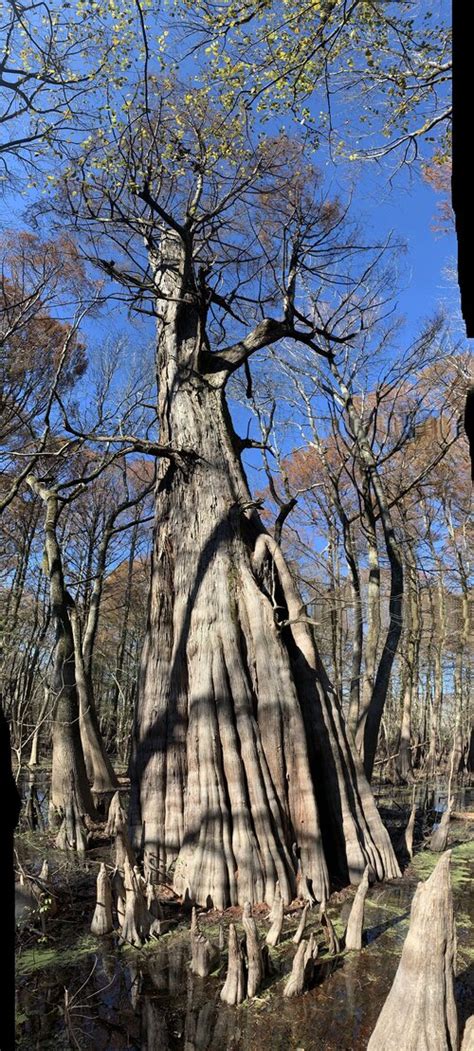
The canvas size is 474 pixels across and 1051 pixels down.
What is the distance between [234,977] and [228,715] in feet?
9.13

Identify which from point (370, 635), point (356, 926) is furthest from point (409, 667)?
point (356, 926)

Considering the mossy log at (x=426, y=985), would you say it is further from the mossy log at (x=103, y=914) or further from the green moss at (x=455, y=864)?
the green moss at (x=455, y=864)

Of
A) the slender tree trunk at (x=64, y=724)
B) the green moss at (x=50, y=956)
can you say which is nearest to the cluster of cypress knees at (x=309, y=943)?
the green moss at (x=50, y=956)

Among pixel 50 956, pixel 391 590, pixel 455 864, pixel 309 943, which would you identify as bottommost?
pixel 455 864

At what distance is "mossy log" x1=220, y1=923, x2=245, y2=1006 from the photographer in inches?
180

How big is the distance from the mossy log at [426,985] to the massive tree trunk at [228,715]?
327cm

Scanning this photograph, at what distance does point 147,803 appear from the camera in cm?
757

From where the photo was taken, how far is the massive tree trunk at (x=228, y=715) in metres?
6.70

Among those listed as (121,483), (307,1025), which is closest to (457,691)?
(121,483)

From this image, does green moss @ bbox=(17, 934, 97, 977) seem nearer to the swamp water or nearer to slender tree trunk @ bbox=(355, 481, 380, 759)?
the swamp water

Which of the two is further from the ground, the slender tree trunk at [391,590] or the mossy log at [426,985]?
the slender tree trunk at [391,590]

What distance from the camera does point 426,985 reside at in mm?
3334

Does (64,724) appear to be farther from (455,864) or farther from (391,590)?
(455,864)

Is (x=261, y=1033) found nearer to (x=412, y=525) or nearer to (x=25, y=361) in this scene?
(x=25, y=361)
